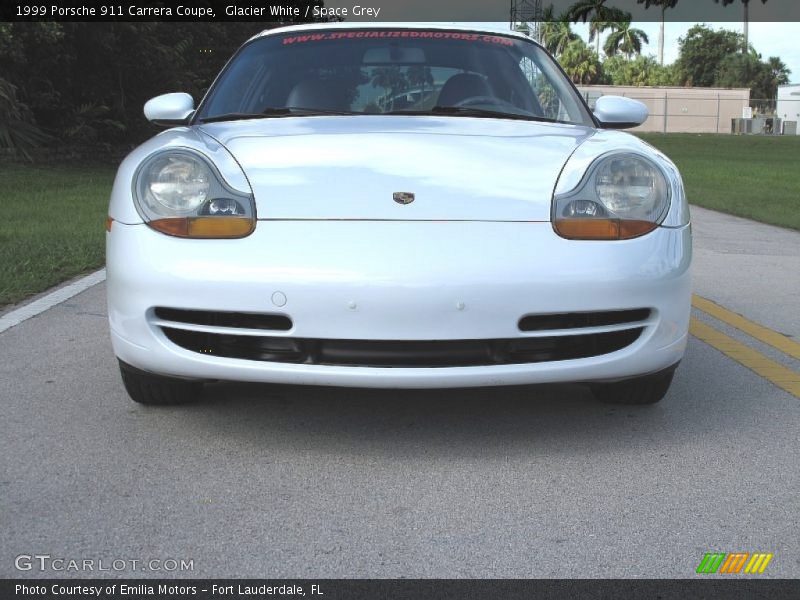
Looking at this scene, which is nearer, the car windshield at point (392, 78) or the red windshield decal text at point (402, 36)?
the car windshield at point (392, 78)

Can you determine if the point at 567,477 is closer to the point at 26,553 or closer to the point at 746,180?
the point at 26,553

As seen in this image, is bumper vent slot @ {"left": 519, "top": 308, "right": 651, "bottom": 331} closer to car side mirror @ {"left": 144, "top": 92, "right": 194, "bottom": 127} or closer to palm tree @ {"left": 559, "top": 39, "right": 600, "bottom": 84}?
car side mirror @ {"left": 144, "top": 92, "right": 194, "bottom": 127}

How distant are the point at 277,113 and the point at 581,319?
157cm

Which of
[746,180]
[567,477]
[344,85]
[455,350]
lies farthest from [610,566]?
[746,180]

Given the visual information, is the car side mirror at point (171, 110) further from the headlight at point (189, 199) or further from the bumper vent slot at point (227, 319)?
the bumper vent slot at point (227, 319)

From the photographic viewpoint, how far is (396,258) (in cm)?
323

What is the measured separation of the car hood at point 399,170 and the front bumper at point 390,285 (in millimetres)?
60

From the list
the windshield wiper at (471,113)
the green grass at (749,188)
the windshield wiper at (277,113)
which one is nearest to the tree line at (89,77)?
the green grass at (749,188)

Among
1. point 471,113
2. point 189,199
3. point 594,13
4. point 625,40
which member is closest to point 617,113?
point 471,113

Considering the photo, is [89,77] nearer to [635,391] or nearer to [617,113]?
[617,113]

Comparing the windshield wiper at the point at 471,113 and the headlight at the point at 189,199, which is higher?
the windshield wiper at the point at 471,113

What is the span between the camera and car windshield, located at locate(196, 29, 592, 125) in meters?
4.44

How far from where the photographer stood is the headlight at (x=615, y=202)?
339cm

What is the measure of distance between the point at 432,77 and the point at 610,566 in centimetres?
267
